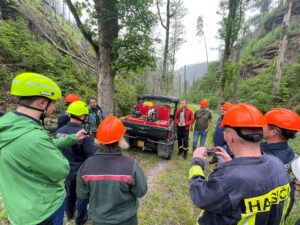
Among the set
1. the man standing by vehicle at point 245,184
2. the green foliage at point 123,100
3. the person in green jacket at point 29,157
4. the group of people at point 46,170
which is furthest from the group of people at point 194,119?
the green foliage at point 123,100

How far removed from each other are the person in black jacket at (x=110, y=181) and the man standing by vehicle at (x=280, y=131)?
1.57 metres

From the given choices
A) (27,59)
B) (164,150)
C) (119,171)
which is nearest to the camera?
(119,171)

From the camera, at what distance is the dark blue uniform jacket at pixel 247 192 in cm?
125

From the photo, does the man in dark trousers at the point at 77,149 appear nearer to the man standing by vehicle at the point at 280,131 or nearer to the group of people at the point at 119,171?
the group of people at the point at 119,171

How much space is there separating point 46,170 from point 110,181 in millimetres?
627

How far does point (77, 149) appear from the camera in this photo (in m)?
2.88

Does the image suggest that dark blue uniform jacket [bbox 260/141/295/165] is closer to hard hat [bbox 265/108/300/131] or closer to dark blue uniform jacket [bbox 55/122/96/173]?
hard hat [bbox 265/108/300/131]

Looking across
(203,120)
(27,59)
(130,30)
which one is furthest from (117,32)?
(27,59)

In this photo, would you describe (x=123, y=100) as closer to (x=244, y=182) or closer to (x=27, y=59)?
(x=27, y=59)

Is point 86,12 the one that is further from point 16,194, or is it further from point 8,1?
point 8,1

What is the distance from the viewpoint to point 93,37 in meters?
7.10

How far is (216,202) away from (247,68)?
2975 centimetres

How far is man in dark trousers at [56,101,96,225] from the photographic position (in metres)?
2.78

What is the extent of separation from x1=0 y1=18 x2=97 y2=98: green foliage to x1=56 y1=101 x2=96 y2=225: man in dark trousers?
674 cm
